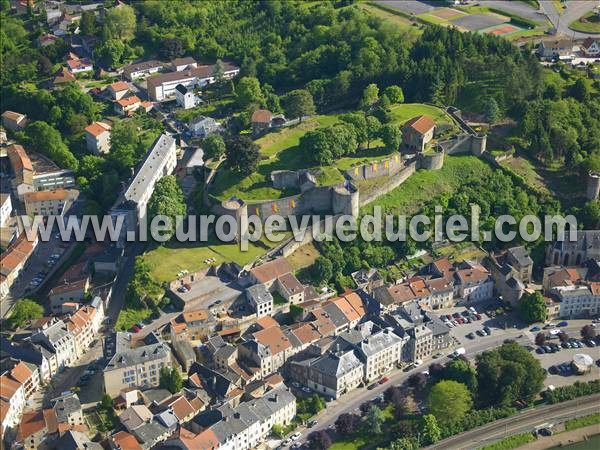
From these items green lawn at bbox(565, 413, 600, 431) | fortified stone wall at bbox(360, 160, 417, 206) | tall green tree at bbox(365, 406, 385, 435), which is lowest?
green lawn at bbox(565, 413, 600, 431)

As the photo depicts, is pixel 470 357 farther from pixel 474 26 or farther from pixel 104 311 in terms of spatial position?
pixel 474 26

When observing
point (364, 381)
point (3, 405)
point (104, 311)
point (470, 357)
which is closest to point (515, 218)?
point (470, 357)

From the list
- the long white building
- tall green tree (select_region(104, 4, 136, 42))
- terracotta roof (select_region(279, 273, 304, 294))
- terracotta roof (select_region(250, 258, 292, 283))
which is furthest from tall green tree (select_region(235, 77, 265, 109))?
terracotta roof (select_region(279, 273, 304, 294))

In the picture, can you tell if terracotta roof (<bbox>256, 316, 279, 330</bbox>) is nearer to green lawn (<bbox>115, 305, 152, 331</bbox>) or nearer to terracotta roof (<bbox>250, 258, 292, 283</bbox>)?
terracotta roof (<bbox>250, 258, 292, 283</bbox>)

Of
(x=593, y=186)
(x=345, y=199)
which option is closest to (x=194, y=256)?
(x=345, y=199)

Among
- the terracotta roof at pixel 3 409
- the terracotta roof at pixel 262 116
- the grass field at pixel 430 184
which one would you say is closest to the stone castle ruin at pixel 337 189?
the grass field at pixel 430 184

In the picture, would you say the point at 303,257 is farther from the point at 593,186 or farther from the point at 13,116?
the point at 13,116
